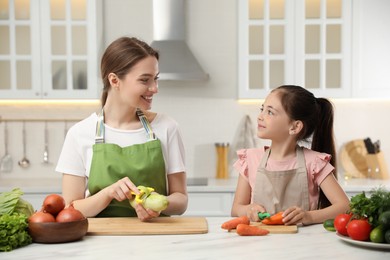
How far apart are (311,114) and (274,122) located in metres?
0.19

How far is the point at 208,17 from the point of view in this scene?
4.68m

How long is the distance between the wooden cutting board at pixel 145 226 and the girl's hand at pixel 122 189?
0.10 meters

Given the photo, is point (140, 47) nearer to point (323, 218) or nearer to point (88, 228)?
point (88, 228)

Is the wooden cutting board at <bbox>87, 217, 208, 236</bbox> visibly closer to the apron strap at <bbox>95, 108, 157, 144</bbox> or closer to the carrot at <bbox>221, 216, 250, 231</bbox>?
the carrot at <bbox>221, 216, 250, 231</bbox>

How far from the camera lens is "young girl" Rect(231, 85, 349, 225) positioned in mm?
2547

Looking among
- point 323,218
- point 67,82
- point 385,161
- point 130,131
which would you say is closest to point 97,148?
point 130,131

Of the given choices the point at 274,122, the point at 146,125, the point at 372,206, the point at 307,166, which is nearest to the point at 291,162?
the point at 307,166

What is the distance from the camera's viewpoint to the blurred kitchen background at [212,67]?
4.41m

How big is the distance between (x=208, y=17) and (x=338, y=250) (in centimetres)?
308

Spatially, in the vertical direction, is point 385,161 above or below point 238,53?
below

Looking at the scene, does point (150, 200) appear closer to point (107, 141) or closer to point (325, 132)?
point (107, 141)

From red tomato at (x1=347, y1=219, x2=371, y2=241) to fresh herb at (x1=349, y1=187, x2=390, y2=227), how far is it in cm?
2

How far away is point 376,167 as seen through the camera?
4492mm

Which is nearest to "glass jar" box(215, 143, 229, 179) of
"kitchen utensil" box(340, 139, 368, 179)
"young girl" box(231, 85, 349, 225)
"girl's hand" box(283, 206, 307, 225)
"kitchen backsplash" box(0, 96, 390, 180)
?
Answer: "kitchen backsplash" box(0, 96, 390, 180)
